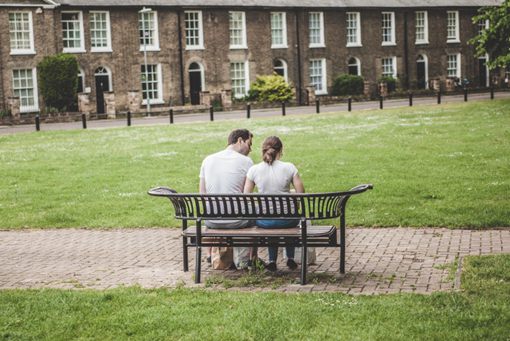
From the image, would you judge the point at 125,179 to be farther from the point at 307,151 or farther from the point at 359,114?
the point at 359,114

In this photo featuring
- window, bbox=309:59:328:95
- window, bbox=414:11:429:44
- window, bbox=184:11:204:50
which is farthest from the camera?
window, bbox=414:11:429:44

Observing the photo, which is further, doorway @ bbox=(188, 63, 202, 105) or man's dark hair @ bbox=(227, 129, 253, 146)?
doorway @ bbox=(188, 63, 202, 105)

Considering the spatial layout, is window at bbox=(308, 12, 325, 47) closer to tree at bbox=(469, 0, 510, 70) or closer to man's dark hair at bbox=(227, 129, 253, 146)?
tree at bbox=(469, 0, 510, 70)

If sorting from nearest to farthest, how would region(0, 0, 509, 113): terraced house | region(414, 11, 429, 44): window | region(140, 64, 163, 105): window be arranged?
region(0, 0, 509, 113): terraced house → region(140, 64, 163, 105): window → region(414, 11, 429, 44): window

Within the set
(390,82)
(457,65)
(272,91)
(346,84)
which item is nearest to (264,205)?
(272,91)

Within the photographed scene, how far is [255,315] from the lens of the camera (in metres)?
6.87

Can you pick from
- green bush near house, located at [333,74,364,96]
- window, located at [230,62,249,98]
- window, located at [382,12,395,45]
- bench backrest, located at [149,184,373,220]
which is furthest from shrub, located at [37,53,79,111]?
bench backrest, located at [149,184,373,220]

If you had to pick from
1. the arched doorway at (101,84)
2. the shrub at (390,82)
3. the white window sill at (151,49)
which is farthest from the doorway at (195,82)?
the shrub at (390,82)

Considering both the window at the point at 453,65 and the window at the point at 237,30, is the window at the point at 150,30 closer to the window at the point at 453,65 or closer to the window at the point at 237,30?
the window at the point at 237,30

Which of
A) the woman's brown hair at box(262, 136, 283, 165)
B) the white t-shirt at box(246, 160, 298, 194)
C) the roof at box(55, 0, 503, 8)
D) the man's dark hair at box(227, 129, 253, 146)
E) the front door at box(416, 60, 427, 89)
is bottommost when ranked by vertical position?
the white t-shirt at box(246, 160, 298, 194)

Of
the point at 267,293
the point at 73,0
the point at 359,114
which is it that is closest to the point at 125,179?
the point at 267,293

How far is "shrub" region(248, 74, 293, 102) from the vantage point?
4869cm

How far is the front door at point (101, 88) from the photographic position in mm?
46469

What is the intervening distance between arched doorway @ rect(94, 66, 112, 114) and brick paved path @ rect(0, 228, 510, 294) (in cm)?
3522
